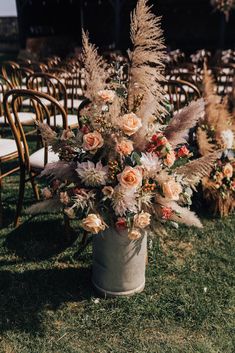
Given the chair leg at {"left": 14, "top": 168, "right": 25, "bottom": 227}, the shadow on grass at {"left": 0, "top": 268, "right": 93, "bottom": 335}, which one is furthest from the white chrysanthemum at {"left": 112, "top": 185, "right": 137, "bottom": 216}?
the chair leg at {"left": 14, "top": 168, "right": 25, "bottom": 227}

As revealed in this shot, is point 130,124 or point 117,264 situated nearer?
point 130,124

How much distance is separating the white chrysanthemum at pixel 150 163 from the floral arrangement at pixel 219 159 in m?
1.35

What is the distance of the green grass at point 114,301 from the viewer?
204 centimetres

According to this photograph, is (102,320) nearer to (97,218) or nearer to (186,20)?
(97,218)

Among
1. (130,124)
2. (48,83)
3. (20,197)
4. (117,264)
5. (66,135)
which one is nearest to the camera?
(130,124)

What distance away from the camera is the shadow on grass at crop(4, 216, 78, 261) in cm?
273

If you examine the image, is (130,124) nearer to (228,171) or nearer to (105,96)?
(105,96)

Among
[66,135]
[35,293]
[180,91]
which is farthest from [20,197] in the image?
[180,91]

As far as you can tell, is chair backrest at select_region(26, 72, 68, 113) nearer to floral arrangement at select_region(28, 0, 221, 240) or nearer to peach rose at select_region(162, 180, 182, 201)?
floral arrangement at select_region(28, 0, 221, 240)

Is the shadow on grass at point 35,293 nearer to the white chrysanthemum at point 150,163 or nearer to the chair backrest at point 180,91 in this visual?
the white chrysanthemum at point 150,163

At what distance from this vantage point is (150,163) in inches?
74.9

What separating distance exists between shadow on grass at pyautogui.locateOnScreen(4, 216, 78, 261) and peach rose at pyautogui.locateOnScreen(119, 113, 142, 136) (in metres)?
1.28

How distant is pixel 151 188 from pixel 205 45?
42.4ft

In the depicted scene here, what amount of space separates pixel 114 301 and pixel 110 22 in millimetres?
14293
